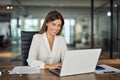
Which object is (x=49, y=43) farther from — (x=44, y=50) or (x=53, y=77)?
(x=53, y=77)

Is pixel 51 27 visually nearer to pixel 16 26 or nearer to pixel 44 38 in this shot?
pixel 44 38

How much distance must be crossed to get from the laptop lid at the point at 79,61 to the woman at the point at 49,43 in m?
0.50

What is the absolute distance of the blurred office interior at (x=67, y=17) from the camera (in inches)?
329

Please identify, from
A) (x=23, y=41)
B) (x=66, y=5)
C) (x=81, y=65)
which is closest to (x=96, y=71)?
(x=81, y=65)

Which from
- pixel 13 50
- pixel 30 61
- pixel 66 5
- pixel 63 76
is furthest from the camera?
pixel 66 5

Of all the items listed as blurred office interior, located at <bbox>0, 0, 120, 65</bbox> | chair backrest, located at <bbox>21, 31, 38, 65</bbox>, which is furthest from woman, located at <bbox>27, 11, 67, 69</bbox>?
blurred office interior, located at <bbox>0, 0, 120, 65</bbox>

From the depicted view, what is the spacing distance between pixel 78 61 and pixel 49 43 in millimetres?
745

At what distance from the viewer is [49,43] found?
2.53 metres

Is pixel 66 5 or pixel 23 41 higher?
pixel 66 5

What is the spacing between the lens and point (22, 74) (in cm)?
195

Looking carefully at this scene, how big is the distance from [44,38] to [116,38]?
6.45m

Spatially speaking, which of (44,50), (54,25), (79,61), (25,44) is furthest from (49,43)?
(79,61)

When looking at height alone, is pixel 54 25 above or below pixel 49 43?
above

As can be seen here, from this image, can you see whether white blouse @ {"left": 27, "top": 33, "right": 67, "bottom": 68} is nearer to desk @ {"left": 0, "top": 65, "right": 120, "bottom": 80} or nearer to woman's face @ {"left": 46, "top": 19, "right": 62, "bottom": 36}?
woman's face @ {"left": 46, "top": 19, "right": 62, "bottom": 36}
